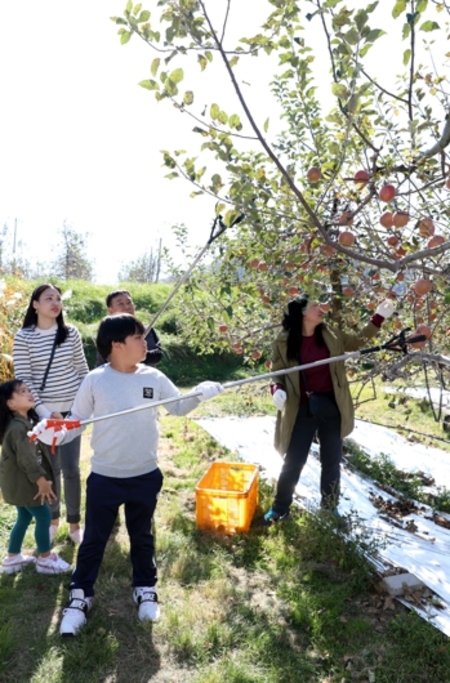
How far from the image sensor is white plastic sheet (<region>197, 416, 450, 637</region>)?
2.71 m

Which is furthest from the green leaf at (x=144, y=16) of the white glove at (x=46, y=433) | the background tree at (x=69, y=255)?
the background tree at (x=69, y=255)

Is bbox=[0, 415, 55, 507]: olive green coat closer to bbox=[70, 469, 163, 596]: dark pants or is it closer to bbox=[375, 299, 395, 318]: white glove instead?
bbox=[70, 469, 163, 596]: dark pants

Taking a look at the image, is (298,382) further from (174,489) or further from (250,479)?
Answer: (174,489)

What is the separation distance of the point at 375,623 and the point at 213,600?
73cm

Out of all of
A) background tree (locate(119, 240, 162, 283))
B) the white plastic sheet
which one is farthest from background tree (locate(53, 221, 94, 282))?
the white plastic sheet

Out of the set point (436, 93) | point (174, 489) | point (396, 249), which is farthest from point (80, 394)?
point (436, 93)

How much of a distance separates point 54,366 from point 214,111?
160 centimetres

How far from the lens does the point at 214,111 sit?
73.5 inches

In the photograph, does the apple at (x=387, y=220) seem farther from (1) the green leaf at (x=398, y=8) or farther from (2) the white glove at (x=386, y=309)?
(2) the white glove at (x=386, y=309)

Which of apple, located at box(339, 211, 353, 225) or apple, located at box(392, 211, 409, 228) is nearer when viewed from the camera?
apple, located at box(392, 211, 409, 228)

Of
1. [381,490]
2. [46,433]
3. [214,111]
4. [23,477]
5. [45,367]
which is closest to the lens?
[214,111]

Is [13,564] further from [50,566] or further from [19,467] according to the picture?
[19,467]

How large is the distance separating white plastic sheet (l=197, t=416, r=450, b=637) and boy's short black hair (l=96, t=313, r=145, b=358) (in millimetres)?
1634

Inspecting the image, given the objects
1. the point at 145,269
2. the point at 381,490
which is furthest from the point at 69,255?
the point at 381,490
